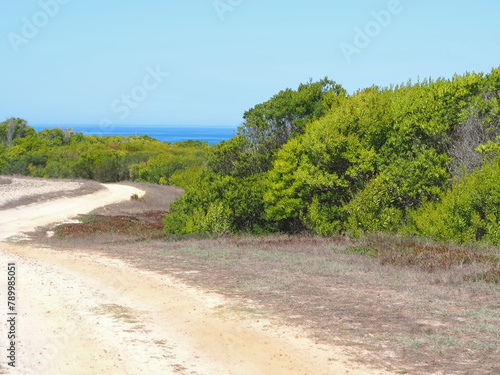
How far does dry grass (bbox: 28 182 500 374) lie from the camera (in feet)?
29.1

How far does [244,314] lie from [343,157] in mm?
19289

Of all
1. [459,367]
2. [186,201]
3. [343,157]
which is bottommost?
[459,367]

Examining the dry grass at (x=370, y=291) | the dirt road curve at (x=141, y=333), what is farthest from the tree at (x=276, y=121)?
the dirt road curve at (x=141, y=333)

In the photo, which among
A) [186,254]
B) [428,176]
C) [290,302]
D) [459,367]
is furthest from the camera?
[428,176]

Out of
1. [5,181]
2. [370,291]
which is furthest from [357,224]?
[5,181]

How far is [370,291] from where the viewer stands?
42.6ft

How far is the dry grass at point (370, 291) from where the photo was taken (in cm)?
888

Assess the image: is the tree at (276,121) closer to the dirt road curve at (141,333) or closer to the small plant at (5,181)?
the dirt road curve at (141,333)

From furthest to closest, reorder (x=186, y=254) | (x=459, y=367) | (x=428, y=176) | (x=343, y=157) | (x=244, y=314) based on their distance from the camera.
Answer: (x=343, y=157)
(x=428, y=176)
(x=186, y=254)
(x=244, y=314)
(x=459, y=367)

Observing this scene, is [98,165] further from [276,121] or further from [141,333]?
[141,333]

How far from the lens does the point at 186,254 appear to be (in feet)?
62.8

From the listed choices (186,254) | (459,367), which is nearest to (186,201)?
(186,254)

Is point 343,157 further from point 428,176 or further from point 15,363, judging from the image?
point 15,363

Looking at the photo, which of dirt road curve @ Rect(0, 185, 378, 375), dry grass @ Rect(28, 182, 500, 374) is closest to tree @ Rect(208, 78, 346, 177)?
dry grass @ Rect(28, 182, 500, 374)
